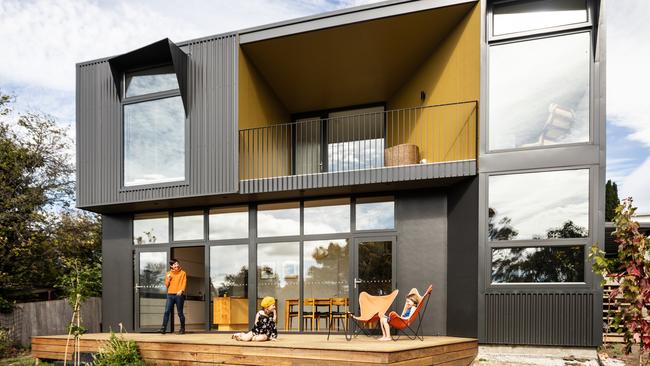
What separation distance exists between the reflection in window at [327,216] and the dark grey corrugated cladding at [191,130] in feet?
5.16

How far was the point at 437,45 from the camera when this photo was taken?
333 inches

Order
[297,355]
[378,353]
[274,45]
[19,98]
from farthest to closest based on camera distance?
[19,98] < [274,45] < [297,355] < [378,353]

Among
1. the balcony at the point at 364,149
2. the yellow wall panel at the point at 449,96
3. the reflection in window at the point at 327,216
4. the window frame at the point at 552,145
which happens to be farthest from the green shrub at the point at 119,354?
the window frame at the point at 552,145

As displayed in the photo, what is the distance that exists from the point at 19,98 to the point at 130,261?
241 inches

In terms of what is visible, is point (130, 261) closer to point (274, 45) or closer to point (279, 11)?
point (274, 45)

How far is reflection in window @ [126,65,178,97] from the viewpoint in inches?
345

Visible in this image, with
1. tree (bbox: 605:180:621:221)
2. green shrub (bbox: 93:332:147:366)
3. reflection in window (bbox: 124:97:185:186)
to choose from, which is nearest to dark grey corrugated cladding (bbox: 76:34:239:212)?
reflection in window (bbox: 124:97:185:186)

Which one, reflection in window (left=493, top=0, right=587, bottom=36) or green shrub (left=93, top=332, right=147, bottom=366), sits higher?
reflection in window (left=493, top=0, right=587, bottom=36)

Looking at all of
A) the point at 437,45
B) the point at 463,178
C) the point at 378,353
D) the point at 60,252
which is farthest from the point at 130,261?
the point at 437,45

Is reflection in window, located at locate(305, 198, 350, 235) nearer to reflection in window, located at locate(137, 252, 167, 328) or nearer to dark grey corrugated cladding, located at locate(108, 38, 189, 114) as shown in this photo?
dark grey corrugated cladding, located at locate(108, 38, 189, 114)

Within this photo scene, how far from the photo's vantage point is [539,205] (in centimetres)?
676

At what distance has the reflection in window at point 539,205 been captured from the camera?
21.6 feet

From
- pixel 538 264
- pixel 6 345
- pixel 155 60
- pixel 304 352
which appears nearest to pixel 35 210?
pixel 6 345

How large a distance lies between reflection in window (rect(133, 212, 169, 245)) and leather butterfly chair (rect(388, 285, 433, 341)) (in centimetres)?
522
